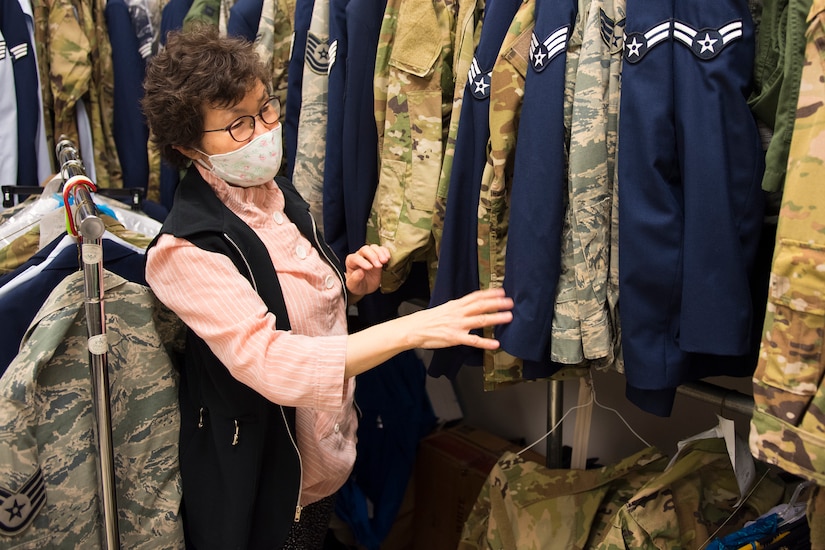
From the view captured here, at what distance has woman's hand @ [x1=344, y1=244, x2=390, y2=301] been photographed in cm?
150

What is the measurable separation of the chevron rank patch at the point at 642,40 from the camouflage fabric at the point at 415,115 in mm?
498

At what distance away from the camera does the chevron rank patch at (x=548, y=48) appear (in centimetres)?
119

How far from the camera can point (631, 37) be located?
1128 millimetres

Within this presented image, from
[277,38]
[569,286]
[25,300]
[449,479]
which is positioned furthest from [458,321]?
[277,38]

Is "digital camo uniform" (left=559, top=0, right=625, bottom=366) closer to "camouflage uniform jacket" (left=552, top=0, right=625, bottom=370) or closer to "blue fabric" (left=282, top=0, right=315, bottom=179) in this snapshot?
"camouflage uniform jacket" (left=552, top=0, right=625, bottom=370)

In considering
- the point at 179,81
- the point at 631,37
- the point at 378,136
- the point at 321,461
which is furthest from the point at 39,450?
the point at 631,37

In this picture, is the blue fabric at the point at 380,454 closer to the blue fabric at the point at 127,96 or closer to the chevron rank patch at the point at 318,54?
the chevron rank patch at the point at 318,54

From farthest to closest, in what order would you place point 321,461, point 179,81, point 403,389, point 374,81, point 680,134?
point 403,389 < point 374,81 < point 321,461 < point 179,81 < point 680,134

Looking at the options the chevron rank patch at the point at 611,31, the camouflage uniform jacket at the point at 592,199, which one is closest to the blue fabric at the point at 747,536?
the camouflage uniform jacket at the point at 592,199

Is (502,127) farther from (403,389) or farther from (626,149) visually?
(403,389)

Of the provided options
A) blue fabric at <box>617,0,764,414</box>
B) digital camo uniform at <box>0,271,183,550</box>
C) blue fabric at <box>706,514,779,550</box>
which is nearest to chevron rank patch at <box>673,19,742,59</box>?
blue fabric at <box>617,0,764,414</box>

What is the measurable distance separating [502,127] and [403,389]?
1.28m

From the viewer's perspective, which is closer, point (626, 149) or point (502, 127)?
point (626, 149)

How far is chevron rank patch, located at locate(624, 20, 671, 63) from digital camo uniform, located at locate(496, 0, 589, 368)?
0.37ft
